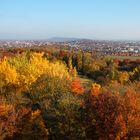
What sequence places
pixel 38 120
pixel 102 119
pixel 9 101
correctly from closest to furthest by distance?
pixel 102 119 < pixel 38 120 < pixel 9 101

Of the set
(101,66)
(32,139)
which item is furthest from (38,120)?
(101,66)

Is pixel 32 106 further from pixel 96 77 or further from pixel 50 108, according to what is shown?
pixel 96 77

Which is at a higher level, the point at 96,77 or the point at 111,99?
the point at 111,99

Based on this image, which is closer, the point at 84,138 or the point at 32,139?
A: the point at 84,138

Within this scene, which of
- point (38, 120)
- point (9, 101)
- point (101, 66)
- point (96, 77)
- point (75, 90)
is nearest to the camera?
point (38, 120)

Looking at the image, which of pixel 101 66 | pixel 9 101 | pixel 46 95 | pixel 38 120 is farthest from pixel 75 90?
pixel 101 66

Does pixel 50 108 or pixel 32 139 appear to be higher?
pixel 50 108

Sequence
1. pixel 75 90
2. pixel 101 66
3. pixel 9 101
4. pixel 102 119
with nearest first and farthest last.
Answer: pixel 102 119
pixel 9 101
pixel 75 90
pixel 101 66

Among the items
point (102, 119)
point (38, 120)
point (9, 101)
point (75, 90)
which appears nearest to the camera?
point (102, 119)

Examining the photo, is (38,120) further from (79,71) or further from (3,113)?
(79,71)
